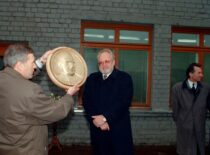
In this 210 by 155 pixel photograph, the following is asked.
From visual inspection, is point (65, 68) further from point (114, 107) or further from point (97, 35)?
point (97, 35)

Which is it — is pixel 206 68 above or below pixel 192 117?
above

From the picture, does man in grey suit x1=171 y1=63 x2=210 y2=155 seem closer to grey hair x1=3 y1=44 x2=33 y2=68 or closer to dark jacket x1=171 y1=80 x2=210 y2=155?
dark jacket x1=171 y1=80 x2=210 y2=155

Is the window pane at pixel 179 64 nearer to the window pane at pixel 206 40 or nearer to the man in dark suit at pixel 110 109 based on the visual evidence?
the window pane at pixel 206 40

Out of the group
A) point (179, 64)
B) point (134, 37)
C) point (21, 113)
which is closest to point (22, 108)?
point (21, 113)

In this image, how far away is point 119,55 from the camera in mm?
7988

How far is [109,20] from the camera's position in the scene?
25.1 ft

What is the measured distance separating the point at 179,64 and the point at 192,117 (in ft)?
9.77

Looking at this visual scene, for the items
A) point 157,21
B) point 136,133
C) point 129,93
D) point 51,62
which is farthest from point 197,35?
point 51,62

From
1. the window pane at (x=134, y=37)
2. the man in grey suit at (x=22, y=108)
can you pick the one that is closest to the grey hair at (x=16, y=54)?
the man in grey suit at (x=22, y=108)

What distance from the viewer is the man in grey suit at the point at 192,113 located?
215 inches

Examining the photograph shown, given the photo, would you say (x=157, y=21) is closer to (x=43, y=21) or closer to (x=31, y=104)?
(x=43, y=21)

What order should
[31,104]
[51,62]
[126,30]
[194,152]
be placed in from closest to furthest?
[31,104], [51,62], [194,152], [126,30]

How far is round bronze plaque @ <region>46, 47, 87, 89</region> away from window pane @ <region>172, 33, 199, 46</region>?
16.2ft

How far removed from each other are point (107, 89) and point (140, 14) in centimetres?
375
